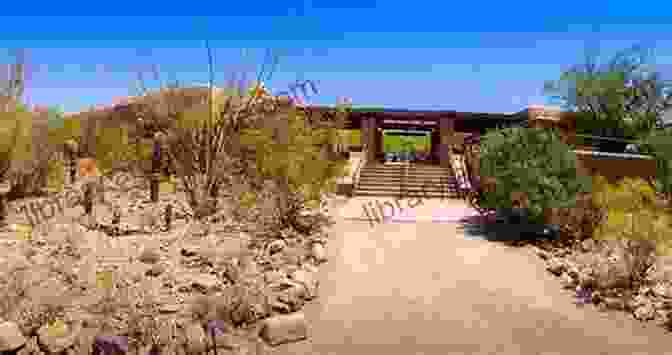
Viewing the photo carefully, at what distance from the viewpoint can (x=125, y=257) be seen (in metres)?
7.09

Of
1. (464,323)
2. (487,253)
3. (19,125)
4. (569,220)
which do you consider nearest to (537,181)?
(569,220)

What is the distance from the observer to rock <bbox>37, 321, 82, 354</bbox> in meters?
4.82

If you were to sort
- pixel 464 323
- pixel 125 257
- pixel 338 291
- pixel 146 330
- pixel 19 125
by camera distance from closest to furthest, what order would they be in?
pixel 146 330 < pixel 464 323 < pixel 338 291 < pixel 125 257 < pixel 19 125

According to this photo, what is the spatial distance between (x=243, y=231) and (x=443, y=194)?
8.39m

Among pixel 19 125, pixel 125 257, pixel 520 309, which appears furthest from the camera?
pixel 19 125

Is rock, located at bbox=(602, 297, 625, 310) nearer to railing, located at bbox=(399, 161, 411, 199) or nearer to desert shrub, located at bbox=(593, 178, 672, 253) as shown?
desert shrub, located at bbox=(593, 178, 672, 253)

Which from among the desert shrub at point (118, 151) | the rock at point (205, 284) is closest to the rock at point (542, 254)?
the rock at point (205, 284)

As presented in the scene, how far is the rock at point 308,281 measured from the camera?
6242 millimetres

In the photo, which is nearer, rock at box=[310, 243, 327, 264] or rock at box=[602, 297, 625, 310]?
rock at box=[602, 297, 625, 310]

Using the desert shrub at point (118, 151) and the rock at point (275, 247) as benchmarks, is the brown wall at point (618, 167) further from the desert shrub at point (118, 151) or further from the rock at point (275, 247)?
the desert shrub at point (118, 151)

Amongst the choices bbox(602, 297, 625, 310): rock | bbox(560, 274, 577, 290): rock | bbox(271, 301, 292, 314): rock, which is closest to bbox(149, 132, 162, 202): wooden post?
bbox(271, 301, 292, 314): rock

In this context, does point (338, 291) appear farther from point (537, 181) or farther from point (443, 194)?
point (443, 194)

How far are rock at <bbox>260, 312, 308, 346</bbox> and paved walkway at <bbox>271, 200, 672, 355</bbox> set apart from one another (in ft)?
0.36

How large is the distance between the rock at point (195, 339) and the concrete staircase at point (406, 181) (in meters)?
10.4
